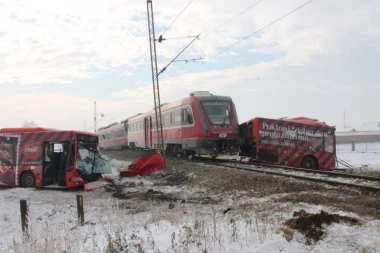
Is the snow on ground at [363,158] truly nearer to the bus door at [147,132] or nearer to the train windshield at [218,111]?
the train windshield at [218,111]

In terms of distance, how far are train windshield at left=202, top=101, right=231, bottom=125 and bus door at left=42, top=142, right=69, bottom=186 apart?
6797 millimetres

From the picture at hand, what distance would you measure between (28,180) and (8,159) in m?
1.07

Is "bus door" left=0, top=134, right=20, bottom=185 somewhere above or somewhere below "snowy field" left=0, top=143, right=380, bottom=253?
above

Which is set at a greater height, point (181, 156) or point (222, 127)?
point (222, 127)

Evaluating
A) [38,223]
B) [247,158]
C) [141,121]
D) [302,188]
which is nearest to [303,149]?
[247,158]

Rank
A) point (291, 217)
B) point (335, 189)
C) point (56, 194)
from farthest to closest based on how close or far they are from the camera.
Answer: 1. point (56, 194)
2. point (335, 189)
3. point (291, 217)

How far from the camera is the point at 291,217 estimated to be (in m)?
5.66

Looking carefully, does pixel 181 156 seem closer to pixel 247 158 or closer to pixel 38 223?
pixel 247 158

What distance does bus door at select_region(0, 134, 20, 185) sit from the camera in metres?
12.9

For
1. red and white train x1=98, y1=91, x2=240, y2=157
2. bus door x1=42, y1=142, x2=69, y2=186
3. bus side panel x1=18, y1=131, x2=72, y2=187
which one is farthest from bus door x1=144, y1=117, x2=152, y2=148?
bus side panel x1=18, y1=131, x2=72, y2=187

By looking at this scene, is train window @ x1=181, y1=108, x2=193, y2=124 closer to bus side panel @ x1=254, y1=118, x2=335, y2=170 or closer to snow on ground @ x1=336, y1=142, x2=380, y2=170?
bus side panel @ x1=254, y1=118, x2=335, y2=170

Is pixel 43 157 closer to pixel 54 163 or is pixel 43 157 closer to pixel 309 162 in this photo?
pixel 54 163

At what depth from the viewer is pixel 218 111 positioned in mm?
17062

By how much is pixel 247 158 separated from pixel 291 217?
10.9 metres
